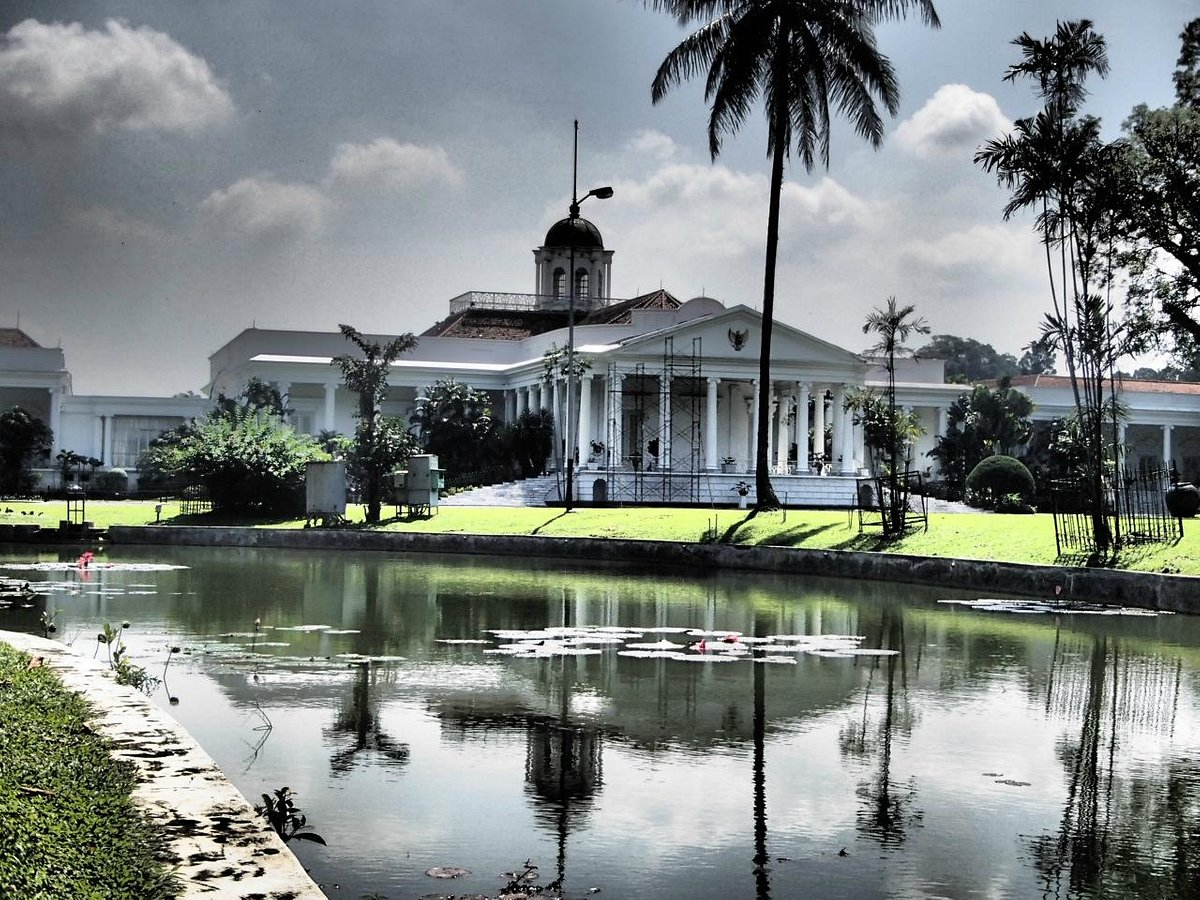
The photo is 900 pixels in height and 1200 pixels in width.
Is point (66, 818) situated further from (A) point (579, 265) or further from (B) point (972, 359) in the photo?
(B) point (972, 359)

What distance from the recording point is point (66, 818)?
6391mm

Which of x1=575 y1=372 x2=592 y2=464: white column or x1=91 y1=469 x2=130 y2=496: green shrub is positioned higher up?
x1=575 y1=372 x2=592 y2=464: white column

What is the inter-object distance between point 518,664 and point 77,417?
6854cm

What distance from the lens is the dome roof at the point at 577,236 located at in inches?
3317

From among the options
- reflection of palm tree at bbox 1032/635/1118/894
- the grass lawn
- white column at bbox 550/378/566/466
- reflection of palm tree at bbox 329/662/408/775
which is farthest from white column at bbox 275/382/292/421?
reflection of palm tree at bbox 1032/635/1118/894

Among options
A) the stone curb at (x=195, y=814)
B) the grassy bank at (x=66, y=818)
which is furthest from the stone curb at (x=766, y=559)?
the grassy bank at (x=66, y=818)

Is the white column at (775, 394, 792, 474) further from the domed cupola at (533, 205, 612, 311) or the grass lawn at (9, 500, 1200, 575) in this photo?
the grass lawn at (9, 500, 1200, 575)

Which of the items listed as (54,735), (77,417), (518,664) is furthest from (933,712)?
(77,417)

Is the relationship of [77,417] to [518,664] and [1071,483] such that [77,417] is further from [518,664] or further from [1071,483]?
[518,664]

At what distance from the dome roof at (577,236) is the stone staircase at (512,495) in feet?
91.9

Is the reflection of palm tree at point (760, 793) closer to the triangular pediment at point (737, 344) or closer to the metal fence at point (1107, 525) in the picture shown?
the metal fence at point (1107, 525)

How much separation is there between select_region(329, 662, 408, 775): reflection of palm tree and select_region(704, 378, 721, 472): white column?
172 ft

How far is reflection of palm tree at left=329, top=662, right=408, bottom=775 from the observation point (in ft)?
32.5

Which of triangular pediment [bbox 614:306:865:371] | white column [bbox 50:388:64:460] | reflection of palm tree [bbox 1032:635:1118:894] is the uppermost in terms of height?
triangular pediment [bbox 614:306:865:371]
